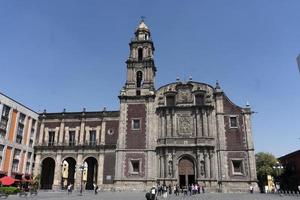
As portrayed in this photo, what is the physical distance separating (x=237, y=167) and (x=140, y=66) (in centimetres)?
1995

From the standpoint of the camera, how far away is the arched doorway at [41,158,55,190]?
158 feet

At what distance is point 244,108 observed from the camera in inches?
1654

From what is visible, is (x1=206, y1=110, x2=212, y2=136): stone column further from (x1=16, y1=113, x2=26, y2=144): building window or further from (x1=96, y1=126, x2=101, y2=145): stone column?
(x1=16, y1=113, x2=26, y2=144): building window

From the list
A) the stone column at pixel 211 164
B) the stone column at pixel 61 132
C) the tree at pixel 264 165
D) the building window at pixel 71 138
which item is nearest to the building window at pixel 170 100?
the stone column at pixel 211 164

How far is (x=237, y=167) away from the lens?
39750 millimetres

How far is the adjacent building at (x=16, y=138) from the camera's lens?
39.7m

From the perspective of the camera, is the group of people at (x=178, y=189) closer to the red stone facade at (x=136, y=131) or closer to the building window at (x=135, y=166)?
the building window at (x=135, y=166)

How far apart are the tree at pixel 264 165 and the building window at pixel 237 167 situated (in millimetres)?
28905

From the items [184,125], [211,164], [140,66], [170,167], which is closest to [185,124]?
[184,125]

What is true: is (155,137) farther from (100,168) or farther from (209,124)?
(100,168)

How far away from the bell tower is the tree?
3651cm

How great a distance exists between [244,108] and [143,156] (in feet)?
50.5

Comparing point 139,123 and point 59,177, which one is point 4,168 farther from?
point 139,123

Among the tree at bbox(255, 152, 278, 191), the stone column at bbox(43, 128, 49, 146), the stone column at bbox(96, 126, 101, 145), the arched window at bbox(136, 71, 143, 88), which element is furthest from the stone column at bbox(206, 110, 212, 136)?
the tree at bbox(255, 152, 278, 191)
